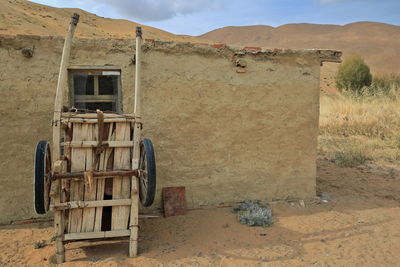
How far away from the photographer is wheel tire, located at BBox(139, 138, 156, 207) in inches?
134

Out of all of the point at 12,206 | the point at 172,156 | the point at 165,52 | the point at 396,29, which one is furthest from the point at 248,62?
the point at 396,29

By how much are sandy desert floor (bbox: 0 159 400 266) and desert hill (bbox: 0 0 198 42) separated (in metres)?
14.5

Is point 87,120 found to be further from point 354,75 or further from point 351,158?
point 354,75

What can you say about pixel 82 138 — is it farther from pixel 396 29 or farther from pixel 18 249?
pixel 396 29

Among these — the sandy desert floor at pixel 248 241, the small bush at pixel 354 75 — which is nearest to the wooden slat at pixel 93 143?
the sandy desert floor at pixel 248 241

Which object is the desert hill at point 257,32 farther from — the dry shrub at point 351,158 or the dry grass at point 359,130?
the dry shrub at point 351,158

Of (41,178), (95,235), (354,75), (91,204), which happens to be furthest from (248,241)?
(354,75)

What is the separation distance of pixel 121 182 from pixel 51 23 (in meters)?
24.1

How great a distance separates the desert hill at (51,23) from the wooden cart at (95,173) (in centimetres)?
1439

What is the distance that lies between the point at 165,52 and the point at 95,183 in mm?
2098

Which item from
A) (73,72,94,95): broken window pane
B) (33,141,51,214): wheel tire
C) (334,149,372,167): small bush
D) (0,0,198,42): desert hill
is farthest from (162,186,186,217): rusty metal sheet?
(0,0,198,42): desert hill

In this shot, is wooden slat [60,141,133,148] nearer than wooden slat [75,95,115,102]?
Yes

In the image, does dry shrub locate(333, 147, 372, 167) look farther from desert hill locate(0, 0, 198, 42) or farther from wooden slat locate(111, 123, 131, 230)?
desert hill locate(0, 0, 198, 42)

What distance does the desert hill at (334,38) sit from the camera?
1978 inches
